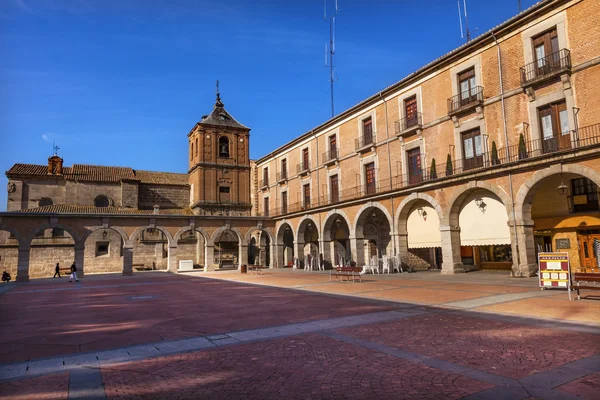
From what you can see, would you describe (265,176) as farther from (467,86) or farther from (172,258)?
(467,86)

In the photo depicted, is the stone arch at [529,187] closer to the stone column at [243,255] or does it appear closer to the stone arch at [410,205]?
the stone arch at [410,205]

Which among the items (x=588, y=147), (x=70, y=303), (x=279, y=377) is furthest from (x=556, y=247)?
(x=70, y=303)

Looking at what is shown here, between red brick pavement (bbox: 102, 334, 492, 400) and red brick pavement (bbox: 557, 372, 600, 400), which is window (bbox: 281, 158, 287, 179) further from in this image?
red brick pavement (bbox: 557, 372, 600, 400)

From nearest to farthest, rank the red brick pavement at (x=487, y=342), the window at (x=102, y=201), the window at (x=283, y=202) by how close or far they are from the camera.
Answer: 1. the red brick pavement at (x=487, y=342)
2. the window at (x=283, y=202)
3. the window at (x=102, y=201)

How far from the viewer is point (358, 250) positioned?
84.0ft

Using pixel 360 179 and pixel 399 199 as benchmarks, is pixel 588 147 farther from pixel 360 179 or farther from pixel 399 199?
pixel 360 179

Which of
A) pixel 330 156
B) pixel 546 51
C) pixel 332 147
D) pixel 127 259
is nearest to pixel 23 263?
Result: pixel 127 259

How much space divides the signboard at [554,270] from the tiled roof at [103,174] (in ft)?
121

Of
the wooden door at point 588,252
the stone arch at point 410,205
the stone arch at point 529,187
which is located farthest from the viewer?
the stone arch at point 410,205

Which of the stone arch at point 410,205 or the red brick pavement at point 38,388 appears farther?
the stone arch at point 410,205

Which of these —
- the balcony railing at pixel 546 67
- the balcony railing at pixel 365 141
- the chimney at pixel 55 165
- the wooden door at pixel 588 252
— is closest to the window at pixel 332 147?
the balcony railing at pixel 365 141

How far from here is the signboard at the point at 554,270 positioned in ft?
35.4

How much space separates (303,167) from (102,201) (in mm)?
21728

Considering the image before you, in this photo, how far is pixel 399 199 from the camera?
22609 mm
